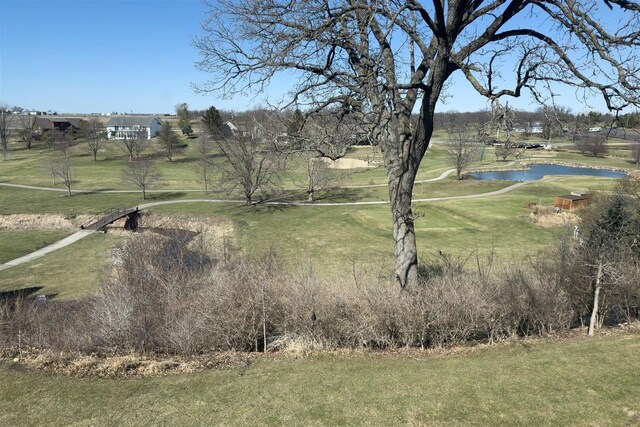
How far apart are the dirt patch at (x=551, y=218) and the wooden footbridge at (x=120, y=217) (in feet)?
117

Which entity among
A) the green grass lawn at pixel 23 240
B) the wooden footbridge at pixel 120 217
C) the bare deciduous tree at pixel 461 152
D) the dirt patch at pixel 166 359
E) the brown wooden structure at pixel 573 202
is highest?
the bare deciduous tree at pixel 461 152

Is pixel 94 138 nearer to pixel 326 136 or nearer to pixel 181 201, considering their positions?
pixel 181 201

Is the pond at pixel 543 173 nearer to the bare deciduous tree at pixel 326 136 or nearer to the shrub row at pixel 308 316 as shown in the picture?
the shrub row at pixel 308 316

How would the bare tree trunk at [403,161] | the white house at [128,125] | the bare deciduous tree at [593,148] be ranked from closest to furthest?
the bare tree trunk at [403,161] → the bare deciduous tree at [593,148] → the white house at [128,125]

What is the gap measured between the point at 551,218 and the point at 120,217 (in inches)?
1473

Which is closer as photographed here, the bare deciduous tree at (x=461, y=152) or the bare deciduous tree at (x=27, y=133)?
the bare deciduous tree at (x=461, y=152)

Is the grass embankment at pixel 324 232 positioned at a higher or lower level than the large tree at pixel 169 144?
lower

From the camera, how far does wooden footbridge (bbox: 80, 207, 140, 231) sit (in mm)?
38156

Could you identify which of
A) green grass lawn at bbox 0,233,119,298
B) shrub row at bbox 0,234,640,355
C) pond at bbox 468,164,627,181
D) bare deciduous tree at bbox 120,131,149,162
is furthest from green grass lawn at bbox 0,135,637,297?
pond at bbox 468,164,627,181

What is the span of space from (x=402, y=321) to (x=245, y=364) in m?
3.48

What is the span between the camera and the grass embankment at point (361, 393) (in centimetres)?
673

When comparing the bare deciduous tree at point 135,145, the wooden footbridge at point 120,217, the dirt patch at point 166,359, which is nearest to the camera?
the dirt patch at point 166,359

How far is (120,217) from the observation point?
3900 cm

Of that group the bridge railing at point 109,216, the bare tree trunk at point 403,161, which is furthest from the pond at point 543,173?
the bare tree trunk at point 403,161
